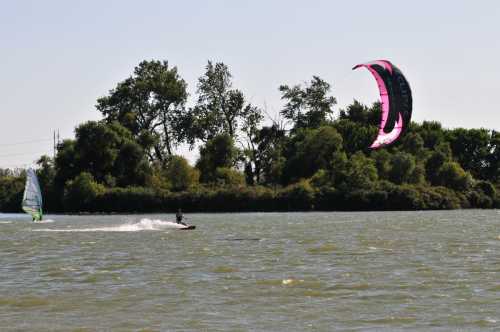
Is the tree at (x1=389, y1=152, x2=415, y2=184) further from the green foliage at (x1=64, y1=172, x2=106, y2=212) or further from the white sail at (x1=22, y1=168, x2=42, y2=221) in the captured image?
the white sail at (x1=22, y1=168, x2=42, y2=221)

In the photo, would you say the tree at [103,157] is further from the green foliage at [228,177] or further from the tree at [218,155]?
the green foliage at [228,177]

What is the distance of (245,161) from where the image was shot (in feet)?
365

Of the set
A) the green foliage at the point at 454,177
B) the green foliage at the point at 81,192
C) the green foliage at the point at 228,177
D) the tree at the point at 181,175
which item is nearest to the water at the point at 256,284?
the green foliage at the point at 81,192

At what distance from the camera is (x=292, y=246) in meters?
39.4

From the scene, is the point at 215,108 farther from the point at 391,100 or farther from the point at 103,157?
the point at 391,100

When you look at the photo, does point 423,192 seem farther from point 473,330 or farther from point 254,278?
point 473,330

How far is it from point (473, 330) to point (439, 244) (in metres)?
21.3

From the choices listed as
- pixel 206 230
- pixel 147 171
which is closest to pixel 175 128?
pixel 147 171

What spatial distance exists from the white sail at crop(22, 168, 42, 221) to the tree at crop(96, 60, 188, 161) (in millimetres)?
38310

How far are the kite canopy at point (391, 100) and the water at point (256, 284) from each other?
445 centimetres

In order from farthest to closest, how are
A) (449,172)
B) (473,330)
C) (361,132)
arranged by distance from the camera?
(361,132)
(449,172)
(473,330)

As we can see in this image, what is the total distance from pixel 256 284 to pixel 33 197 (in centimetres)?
5149

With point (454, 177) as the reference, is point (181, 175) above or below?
above

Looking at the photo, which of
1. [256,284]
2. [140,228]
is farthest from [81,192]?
[256,284]
